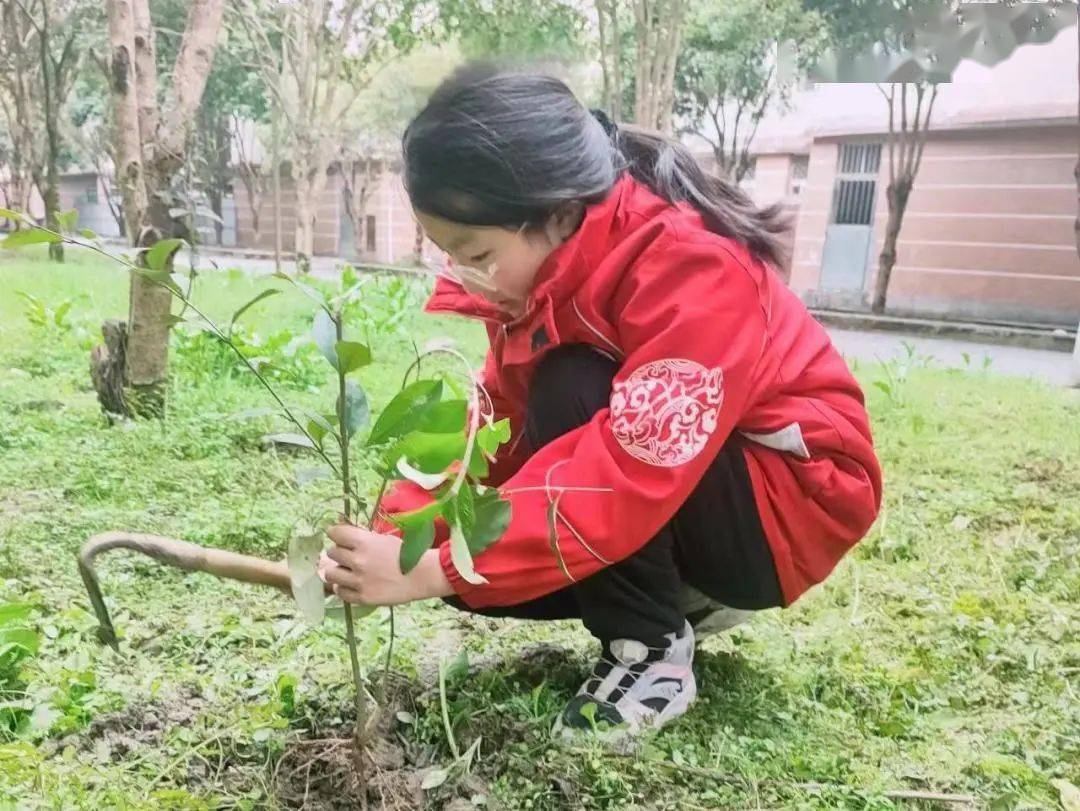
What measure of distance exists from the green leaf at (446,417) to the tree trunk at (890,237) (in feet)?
11.4

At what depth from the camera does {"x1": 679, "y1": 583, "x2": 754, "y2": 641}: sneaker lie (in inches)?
38.4

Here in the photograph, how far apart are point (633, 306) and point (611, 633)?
1.05 feet

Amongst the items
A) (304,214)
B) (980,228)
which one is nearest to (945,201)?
(980,228)

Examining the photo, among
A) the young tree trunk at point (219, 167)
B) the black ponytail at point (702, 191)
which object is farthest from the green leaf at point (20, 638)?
the young tree trunk at point (219, 167)

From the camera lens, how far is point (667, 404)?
0.75 metres

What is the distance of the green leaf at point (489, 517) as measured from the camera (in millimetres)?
636

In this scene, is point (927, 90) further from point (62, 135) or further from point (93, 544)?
point (62, 135)

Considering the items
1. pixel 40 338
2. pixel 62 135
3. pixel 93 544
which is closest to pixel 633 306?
pixel 93 544

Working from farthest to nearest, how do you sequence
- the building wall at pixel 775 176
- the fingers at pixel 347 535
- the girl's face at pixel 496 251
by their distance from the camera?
the building wall at pixel 775 176 < the girl's face at pixel 496 251 < the fingers at pixel 347 535

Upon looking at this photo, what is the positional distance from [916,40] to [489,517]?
7.43ft

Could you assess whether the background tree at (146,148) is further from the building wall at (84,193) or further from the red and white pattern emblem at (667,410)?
the building wall at (84,193)

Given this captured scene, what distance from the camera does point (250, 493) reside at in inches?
60.9

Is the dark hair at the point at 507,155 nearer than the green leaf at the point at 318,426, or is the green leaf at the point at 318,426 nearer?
the green leaf at the point at 318,426

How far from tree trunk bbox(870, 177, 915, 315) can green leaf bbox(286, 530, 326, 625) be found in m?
3.52
